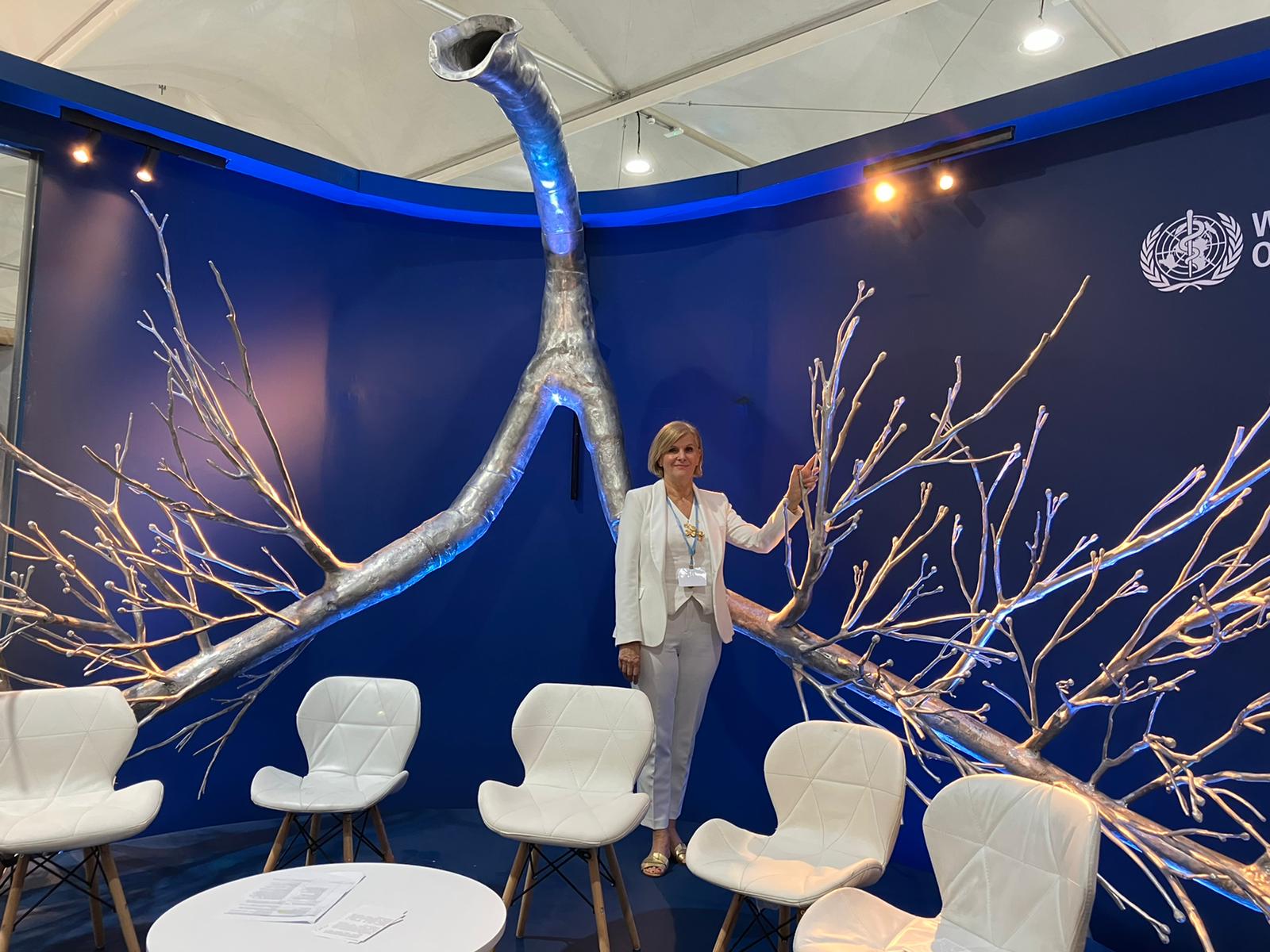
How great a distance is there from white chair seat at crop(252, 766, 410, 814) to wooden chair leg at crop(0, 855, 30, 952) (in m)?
0.66

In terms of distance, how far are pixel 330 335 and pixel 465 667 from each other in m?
1.77

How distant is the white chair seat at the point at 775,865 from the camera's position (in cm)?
240

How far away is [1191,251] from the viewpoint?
3213 mm

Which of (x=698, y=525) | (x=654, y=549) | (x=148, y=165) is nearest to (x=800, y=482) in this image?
(x=698, y=525)

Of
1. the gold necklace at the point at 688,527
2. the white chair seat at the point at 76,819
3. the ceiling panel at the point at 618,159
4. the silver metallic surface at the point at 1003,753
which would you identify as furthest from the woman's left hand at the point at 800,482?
the ceiling panel at the point at 618,159

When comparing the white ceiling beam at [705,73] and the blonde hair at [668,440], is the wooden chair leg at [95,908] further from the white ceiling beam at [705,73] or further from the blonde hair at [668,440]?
the white ceiling beam at [705,73]

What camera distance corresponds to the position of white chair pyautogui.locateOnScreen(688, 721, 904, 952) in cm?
246

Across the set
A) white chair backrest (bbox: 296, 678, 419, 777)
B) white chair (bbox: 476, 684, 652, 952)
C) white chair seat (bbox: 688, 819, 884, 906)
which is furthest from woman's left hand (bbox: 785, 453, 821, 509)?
white chair backrest (bbox: 296, 678, 419, 777)

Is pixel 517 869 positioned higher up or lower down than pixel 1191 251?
lower down

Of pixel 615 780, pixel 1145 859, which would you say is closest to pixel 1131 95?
pixel 1145 859

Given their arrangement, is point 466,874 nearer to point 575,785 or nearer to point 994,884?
point 575,785

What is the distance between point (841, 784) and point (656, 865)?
0.98 metres

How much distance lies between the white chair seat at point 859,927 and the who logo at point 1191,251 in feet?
7.69

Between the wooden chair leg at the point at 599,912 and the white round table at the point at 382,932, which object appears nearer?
the white round table at the point at 382,932
